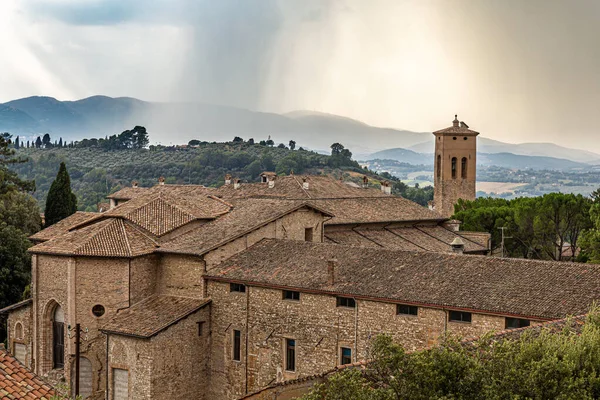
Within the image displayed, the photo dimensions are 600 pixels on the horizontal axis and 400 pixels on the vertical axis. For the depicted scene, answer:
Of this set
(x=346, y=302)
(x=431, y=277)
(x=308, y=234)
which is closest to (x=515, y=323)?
(x=431, y=277)

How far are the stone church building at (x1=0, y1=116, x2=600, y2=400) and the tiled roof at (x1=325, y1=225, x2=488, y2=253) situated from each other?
4.10 meters

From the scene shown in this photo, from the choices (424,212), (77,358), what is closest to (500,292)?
(77,358)

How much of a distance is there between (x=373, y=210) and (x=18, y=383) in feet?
111

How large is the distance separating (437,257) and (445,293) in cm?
295

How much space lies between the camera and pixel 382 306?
27.0 m

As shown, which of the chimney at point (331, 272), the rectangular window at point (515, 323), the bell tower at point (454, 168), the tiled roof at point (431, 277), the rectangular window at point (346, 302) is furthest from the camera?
the bell tower at point (454, 168)

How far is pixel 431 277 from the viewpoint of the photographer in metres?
27.4

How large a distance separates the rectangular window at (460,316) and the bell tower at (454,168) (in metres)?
57.8

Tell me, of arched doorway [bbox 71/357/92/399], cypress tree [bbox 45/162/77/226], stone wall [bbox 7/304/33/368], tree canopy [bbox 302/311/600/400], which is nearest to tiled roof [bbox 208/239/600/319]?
arched doorway [bbox 71/357/92/399]

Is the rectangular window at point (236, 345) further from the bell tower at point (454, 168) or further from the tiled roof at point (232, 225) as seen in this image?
the bell tower at point (454, 168)

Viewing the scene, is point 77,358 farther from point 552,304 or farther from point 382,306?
point 552,304

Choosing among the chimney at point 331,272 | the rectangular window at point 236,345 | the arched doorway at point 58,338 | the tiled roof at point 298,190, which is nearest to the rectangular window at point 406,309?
the chimney at point 331,272

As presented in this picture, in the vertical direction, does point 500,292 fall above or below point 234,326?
above

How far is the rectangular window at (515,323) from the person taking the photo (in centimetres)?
2420
